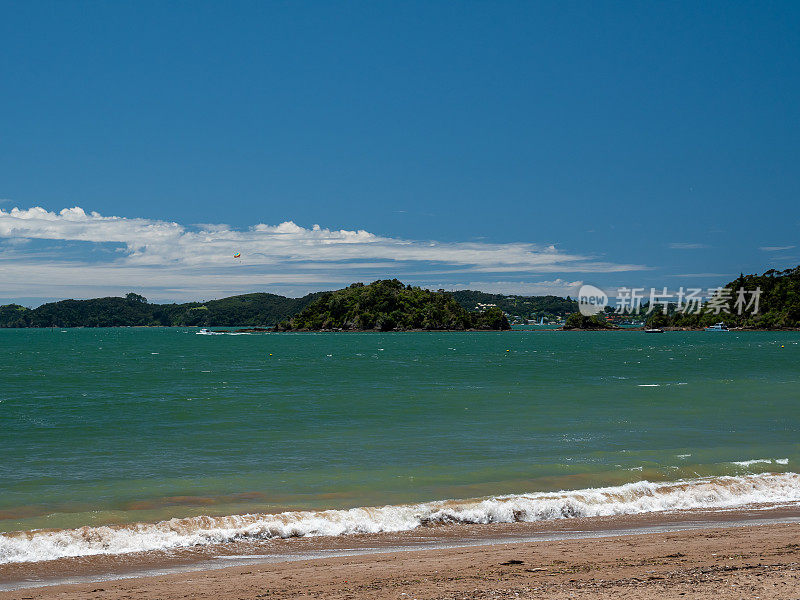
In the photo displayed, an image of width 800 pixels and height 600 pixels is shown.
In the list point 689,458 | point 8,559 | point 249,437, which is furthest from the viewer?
point 249,437

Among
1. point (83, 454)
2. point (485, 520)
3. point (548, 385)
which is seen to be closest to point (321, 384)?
point (548, 385)

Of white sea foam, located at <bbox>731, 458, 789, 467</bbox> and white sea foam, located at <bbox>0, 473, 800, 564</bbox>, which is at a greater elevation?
white sea foam, located at <bbox>731, 458, 789, 467</bbox>

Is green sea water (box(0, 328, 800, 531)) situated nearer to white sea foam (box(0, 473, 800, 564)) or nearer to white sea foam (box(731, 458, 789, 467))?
white sea foam (box(731, 458, 789, 467))

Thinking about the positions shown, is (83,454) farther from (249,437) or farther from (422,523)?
(422,523)

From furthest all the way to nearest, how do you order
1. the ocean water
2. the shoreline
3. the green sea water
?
the green sea water < the ocean water < the shoreline

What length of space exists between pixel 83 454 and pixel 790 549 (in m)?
17.9

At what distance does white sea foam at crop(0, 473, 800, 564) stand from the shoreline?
1.22ft

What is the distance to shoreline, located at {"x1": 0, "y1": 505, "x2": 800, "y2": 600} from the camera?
8.05 m

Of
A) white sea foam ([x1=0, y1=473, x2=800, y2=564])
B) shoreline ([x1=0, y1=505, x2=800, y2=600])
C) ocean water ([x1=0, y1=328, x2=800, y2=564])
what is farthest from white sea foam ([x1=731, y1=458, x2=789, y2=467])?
shoreline ([x1=0, y1=505, x2=800, y2=600])

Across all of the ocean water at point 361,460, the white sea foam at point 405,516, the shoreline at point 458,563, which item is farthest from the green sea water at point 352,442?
the shoreline at point 458,563

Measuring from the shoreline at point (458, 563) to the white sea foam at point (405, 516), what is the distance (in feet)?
1.22

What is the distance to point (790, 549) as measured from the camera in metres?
9.35

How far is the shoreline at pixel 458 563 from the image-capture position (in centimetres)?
805

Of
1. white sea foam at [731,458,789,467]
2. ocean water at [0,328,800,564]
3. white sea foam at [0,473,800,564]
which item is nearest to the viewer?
white sea foam at [0,473,800,564]
